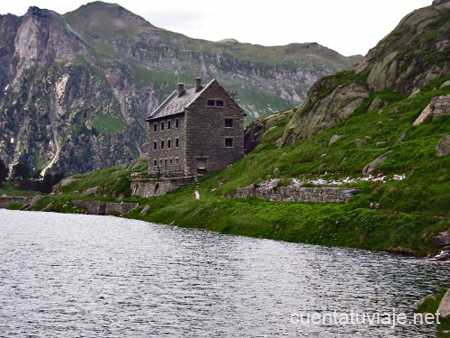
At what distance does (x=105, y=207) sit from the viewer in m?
128

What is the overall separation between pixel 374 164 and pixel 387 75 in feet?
125

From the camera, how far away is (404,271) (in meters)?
43.9

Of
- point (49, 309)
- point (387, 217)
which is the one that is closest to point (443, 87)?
point (387, 217)

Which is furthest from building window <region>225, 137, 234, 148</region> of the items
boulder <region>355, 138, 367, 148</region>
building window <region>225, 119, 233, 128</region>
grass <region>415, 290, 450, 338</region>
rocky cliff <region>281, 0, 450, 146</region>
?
grass <region>415, 290, 450, 338</region>

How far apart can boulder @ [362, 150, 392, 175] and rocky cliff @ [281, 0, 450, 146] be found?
92.3 feet

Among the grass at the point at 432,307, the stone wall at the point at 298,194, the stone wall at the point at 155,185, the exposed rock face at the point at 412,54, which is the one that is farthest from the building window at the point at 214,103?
the grass at the point at 432,307

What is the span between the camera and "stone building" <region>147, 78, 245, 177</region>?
126188 millimetres

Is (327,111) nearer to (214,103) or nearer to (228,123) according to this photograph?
(228,123)

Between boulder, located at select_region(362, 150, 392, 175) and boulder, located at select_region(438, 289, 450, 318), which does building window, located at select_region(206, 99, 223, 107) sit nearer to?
boulder, located at select_region(362, 150, 392, 175)

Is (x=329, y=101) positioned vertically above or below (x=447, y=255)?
above

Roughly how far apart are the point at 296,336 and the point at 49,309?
13513mm

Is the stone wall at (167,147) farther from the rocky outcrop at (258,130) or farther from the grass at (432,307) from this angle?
the grass at (432,307)

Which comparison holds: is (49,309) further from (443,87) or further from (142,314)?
(443,87)

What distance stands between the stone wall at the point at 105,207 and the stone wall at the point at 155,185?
6104 millimetres
